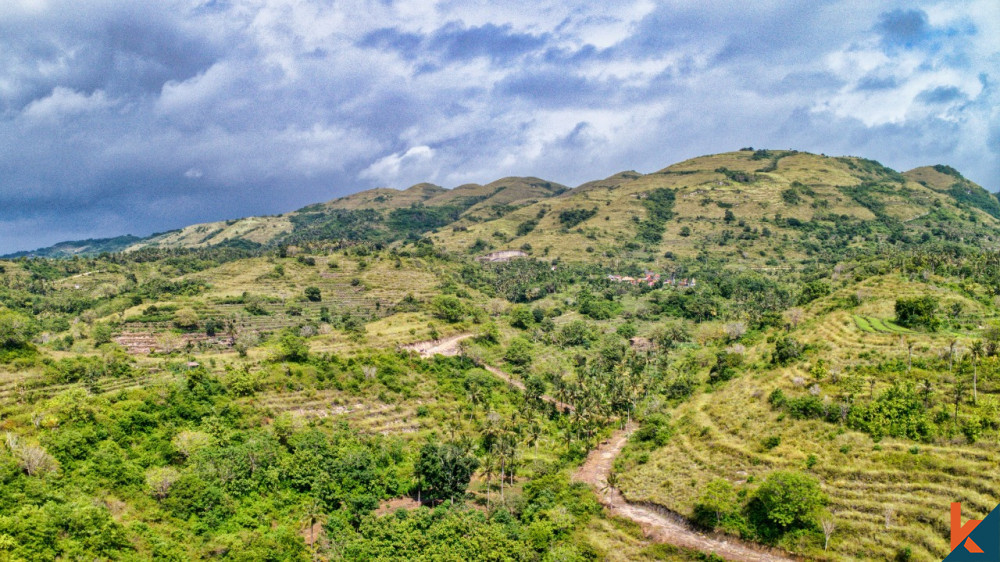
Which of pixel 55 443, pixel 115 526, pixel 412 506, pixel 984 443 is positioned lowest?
pixel 412 506

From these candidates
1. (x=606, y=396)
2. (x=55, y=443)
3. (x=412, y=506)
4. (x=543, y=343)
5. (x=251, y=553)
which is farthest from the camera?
(x=543, y=343)

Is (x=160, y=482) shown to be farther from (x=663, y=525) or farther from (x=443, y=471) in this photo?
(x=663, y=525)

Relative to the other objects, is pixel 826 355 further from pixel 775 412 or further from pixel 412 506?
pixel 412 506

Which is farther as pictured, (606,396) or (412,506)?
(606,396)

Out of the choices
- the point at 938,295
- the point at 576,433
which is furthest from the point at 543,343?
the point at 938,295

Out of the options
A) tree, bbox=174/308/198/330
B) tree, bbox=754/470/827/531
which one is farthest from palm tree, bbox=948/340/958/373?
tree, bbox=174/308/198/330

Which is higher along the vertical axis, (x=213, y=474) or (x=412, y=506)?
(x=213, y=474)

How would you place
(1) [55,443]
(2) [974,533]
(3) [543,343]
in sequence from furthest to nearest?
(3) [543,343]
(1) [55,443]
(2) [974,533]

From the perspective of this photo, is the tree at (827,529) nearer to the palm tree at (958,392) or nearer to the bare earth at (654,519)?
the bare earth at (654,519)

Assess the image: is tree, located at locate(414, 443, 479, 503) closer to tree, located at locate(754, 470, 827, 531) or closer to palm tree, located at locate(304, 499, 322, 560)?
palm tree, located at locate(304, 499, 322, 560)
